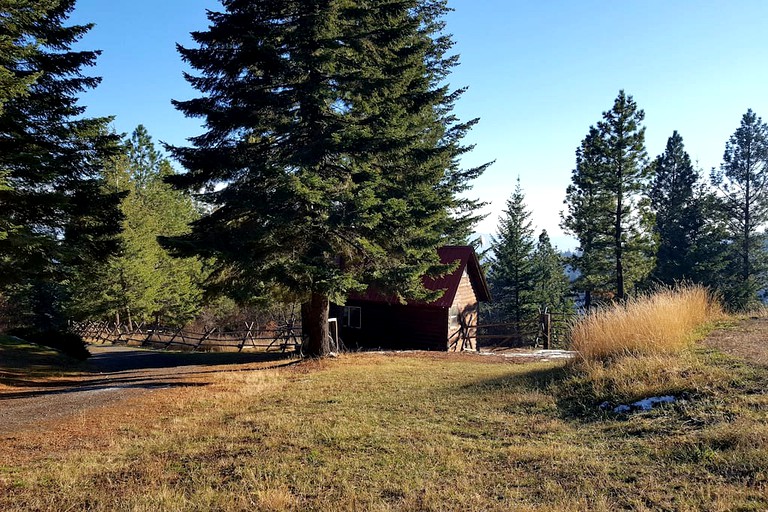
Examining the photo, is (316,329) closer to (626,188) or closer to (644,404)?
(644,404)

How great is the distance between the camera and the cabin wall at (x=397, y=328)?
23.2 metres

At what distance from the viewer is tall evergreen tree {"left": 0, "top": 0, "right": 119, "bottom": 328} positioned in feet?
40.5

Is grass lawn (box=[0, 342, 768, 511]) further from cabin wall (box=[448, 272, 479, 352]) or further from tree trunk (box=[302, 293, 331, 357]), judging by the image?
cabin wall (box=[448, 272, 479, 352])

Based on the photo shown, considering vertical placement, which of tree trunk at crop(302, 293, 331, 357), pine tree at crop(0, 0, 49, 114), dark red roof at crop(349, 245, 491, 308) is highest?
pine tree at crop(0, 0, 49, 114)

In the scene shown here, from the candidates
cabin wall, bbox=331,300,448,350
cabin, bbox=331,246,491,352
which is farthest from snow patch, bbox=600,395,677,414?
cabin wall, bbox=331,300,448,350

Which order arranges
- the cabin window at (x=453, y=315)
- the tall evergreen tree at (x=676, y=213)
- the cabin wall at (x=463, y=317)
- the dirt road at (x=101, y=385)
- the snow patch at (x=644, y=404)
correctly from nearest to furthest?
the snow patch at (x=644, y=404), the dirt road at (x=101, y=385), the cabin window at (x=453, y=315), the cabin wall at (x=463, y=317), the tall evergreen tree at (x=676, y=213)

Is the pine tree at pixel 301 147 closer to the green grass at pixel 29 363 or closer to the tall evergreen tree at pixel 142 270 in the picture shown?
the green grass at pixel 29 363

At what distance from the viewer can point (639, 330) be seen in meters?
10.2

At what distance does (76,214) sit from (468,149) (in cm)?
1965

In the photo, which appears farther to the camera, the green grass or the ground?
the green grass

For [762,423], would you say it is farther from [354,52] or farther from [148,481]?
[354,52]

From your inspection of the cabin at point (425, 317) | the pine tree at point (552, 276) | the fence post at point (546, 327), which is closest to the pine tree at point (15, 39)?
the cabin at point (425, 317)

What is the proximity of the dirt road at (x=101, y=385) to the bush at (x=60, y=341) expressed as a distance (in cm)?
76

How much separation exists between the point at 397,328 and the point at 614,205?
18476 millimetres
